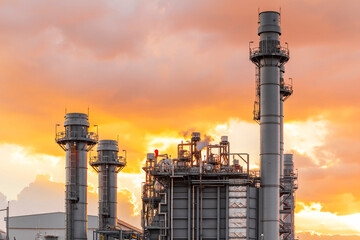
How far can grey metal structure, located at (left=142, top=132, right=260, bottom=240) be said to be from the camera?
8688 centimetres

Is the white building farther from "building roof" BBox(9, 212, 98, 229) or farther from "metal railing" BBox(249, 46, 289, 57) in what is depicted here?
"metal railing" BBox(249, 46, 289, 57)

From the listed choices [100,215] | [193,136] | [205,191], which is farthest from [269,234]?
[100,215]

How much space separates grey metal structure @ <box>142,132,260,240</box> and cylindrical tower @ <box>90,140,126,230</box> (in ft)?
114

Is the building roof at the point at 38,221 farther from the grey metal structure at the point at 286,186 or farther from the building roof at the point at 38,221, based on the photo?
the grey metal structure at the point at 286,186

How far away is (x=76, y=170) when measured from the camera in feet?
344

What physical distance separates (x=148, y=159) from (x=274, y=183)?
1855 inches

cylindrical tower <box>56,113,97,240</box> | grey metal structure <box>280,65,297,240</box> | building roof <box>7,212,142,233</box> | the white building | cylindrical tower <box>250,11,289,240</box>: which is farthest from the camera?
building roof <box>7,212,142,233</box>

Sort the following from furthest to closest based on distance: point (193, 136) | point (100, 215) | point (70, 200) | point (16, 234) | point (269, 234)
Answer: point (16, 234) < point (100, 215) < point (70, 200) < point (193, 136) < point (269, 234)

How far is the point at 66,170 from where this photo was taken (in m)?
105

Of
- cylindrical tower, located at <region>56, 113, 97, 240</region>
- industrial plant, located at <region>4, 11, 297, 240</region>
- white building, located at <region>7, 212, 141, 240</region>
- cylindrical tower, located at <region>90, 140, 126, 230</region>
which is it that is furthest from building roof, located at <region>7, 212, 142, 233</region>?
industrial plant, located at <region>4, 11, 297, 240</region>

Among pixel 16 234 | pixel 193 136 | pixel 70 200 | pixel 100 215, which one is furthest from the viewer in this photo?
pixel 16 234

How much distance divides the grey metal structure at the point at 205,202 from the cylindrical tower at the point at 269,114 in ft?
6.31

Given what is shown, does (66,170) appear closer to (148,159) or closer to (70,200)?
(70,200)

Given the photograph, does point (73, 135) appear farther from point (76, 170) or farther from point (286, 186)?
point (286, 186)
